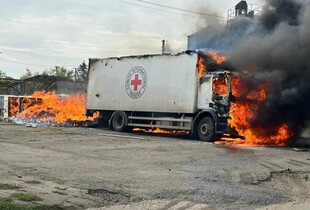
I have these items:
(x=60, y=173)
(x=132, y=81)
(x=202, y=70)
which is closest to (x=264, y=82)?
(x=202, y=70)

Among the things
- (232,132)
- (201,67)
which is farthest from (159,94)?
(232,132)

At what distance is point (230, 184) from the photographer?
25.1ft

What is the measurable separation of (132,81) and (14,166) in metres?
11.8

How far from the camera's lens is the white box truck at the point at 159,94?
1647 cm

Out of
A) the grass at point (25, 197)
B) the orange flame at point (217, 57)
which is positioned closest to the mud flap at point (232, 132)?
the orange flame at point (217, 57)

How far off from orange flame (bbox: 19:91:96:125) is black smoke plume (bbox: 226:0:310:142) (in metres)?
10.5

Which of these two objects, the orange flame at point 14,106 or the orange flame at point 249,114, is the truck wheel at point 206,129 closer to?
the orange flame at point 249,114

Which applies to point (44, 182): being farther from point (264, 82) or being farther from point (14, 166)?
point (264, 82)

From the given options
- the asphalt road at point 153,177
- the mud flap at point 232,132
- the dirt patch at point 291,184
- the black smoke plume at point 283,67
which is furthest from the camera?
the mud flap at point 232,132

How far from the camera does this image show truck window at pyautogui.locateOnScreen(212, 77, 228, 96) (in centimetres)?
1620

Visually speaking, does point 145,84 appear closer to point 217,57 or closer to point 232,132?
point 217,57

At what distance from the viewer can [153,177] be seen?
26.6 ft

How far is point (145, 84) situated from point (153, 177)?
11506 mm

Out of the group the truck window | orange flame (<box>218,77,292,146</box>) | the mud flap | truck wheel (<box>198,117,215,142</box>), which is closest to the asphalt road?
the mud flap
